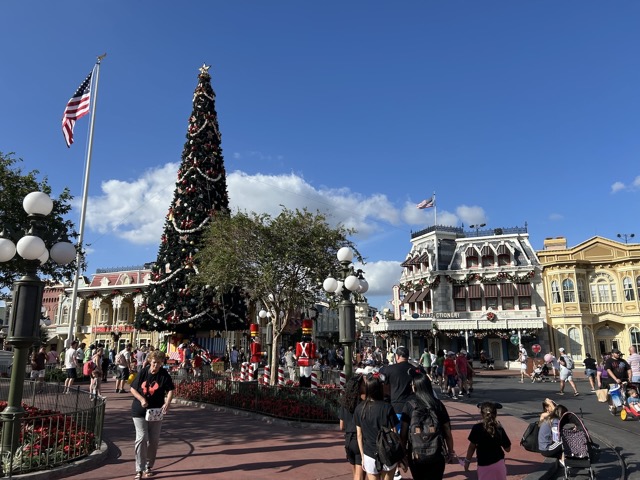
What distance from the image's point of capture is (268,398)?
12164 millimetres

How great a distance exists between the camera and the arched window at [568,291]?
1441 inches

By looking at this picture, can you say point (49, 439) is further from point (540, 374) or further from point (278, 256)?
point (540, 374)

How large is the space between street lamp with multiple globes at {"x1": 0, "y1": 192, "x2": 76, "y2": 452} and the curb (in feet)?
1.55

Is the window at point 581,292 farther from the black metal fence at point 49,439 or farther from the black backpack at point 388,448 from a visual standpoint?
the black metal fence at point 49,439

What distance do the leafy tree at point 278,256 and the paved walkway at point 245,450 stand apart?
543 centimetres

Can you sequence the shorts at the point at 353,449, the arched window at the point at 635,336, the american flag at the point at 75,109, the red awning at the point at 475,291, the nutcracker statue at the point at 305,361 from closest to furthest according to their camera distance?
the shorts at the point at 353,449 → the nutcracker statue at the point at 305,361 → the american flag at the point at 75,109 → the arched window at the point at 635,336 → the red awning at the point at 475,291

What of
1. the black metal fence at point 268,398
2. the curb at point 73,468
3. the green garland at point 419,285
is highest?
the green garland at point 419,285

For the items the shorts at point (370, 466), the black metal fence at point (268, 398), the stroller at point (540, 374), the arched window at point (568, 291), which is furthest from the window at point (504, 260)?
the shorts at point (370, 466)

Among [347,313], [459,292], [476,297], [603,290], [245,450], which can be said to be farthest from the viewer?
[459,292]

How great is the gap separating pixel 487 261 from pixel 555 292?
592 centimetres

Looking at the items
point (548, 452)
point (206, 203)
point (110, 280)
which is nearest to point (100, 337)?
point (110, 280)

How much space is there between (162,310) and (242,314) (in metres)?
4.56

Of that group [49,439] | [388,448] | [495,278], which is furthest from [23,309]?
[495,278]

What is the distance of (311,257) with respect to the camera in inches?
638
